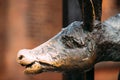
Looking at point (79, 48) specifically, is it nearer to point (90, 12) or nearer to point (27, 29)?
point (90, 12)

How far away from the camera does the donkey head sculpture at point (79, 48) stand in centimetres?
95

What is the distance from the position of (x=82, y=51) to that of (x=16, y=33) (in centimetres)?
73

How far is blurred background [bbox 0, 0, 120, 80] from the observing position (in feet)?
5.34

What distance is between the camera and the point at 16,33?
167 cm

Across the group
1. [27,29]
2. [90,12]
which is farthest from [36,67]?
[27,29]

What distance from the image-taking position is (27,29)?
165cm

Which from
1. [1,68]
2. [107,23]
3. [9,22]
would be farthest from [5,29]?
[107,23]

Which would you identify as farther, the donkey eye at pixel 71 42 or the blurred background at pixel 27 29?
the blurred background at pixel 27 29

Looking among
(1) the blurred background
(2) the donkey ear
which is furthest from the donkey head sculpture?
(1) the blurred background

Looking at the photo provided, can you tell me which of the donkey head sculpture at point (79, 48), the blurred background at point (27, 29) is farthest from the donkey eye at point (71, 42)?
the blurred background at point (27, 29)

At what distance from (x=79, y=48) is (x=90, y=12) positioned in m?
0.08

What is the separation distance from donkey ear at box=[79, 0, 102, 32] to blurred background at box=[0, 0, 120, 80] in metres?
0.61

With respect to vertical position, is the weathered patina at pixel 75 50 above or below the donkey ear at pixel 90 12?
below

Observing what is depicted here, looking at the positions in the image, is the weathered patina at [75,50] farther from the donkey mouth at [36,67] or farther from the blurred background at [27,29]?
the blurred background at [27,29]
